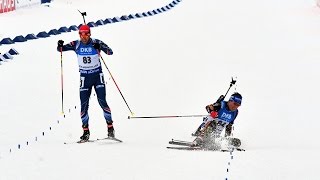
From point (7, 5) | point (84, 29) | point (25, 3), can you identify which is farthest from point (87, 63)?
point (25, 3)

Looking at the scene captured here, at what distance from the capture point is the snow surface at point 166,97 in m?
6.88

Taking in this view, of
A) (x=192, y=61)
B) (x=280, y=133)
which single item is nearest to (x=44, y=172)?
(x=280, y=133)

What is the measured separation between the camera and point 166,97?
1323 cm

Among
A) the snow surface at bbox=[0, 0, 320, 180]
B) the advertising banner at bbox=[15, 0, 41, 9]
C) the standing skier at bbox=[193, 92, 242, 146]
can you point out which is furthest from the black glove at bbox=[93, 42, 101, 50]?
the advertising banner at bbox=[15, 0, 41, 9]

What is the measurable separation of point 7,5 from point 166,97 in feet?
49.7

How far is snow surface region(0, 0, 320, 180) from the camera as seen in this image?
6875 mm

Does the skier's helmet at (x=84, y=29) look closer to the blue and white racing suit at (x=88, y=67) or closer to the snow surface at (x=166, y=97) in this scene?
the blue and white racing suit at (x=88, y=67)

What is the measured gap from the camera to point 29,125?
9.73m

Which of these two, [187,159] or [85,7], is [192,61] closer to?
[187,159]

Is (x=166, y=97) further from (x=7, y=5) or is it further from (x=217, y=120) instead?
(x=7, y=5)

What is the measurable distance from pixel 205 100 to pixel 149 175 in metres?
6.87

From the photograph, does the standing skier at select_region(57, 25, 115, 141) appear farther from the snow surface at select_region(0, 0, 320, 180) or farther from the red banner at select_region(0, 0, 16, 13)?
the red banner at select_region(0, 0, 16, 13)

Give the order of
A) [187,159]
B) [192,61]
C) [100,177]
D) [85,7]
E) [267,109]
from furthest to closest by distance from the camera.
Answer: [85,7] < [192,61] < [267,109] < [187,159] < [100,177]

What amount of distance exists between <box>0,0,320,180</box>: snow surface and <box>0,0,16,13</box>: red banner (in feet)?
1.10
